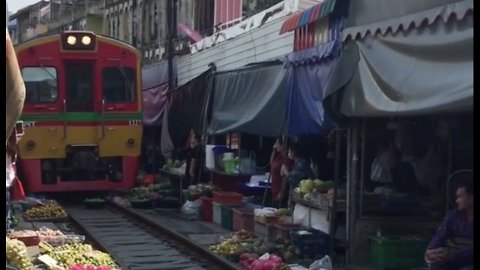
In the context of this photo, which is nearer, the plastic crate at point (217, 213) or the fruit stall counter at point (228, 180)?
the plastic crate at point (217, 213)

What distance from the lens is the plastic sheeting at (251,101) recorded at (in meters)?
12.8

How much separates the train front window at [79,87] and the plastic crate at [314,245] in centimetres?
849

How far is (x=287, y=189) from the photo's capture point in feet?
44.2

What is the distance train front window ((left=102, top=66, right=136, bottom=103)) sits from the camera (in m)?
18.4

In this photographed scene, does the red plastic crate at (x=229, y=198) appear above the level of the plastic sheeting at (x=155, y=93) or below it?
below

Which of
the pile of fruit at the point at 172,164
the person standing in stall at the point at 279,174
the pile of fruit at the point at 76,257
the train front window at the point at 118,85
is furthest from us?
the pile of fruit at the point at 172,164

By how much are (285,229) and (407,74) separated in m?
4.53


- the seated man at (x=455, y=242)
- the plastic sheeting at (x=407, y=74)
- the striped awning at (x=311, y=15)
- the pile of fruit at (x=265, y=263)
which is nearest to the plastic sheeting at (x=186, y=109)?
the striped awning at (x=311, y=15)

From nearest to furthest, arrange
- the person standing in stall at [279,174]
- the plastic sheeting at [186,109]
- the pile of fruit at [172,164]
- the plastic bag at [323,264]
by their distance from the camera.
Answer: the plastic bag at [323,264] < the person standing in stall at [279,174] < the plastic sheeting at [186,109] < the pile of fruit at [172,164]

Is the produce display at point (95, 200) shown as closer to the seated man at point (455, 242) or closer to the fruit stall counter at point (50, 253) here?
Result: the fruit stall counter at point (50, 253)

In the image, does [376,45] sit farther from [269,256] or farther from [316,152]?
[316,152]

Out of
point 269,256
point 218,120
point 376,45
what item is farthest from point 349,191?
point 218,120

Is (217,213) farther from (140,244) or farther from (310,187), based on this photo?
(310,187)

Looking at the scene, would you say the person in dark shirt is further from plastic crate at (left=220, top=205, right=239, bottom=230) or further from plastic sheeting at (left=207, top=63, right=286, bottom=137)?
plastic crate at (left=220, top=205, right=239, bottom=230)
